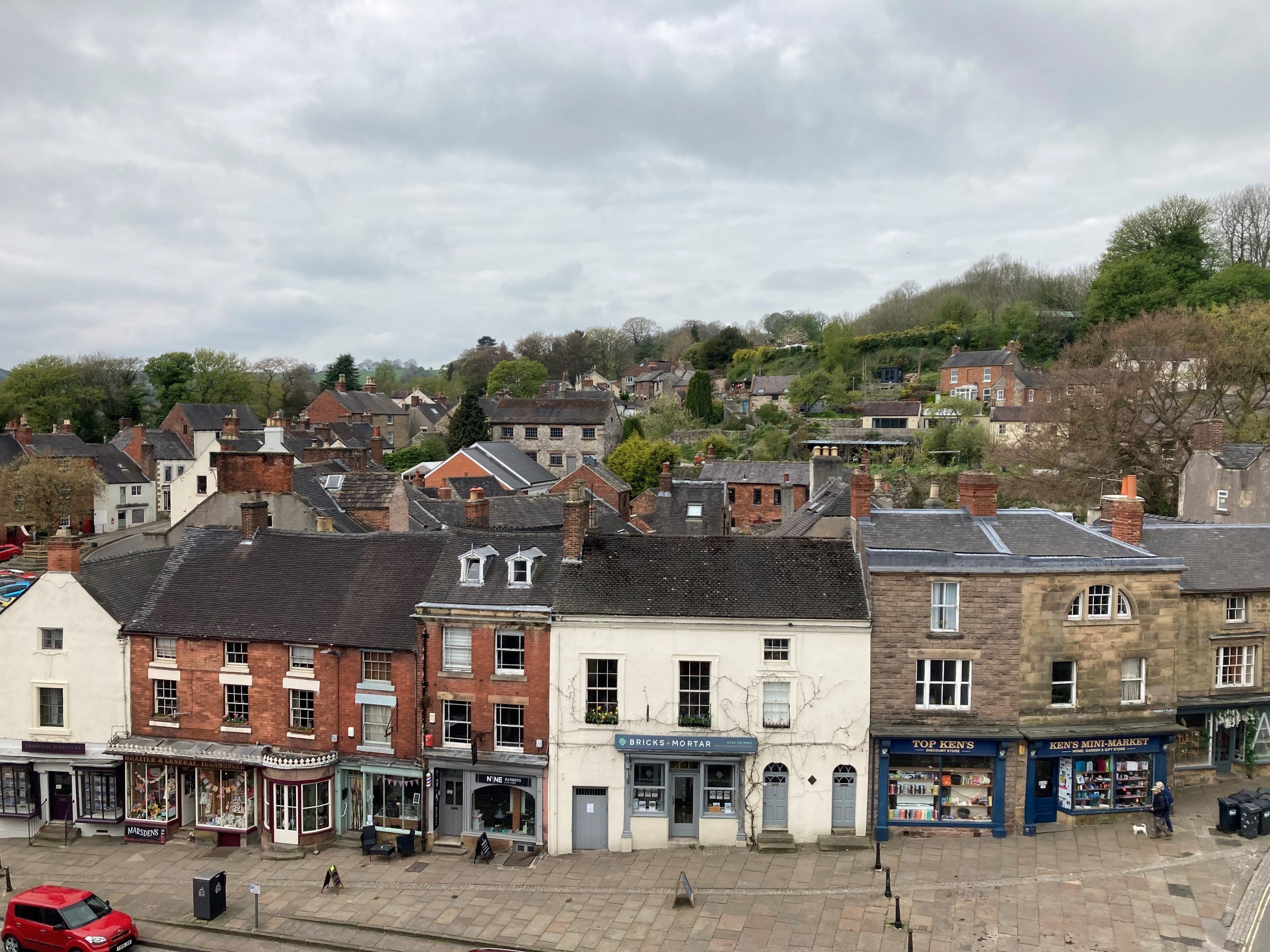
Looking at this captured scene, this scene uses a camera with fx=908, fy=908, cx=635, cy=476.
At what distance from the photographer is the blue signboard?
2189 cm

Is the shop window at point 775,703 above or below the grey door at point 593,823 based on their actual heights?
above

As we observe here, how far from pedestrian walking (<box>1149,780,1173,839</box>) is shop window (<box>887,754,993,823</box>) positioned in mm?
3795

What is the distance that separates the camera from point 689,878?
20.5m

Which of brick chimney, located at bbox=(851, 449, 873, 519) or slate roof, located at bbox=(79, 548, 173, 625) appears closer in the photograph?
brick chimney, located at bbox=(851, 449, 873, 519)

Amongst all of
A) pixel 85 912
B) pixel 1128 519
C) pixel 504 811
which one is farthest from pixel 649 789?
pixel 1128 519

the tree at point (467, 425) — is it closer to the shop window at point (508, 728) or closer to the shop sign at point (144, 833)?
the shop sign at point (144, 833)

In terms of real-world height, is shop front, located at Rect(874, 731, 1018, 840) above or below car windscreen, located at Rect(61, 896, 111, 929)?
above

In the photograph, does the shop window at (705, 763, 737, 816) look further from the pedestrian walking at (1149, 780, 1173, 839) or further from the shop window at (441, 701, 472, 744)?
the pedestrian walking at (1149, 780, 1173, 839)

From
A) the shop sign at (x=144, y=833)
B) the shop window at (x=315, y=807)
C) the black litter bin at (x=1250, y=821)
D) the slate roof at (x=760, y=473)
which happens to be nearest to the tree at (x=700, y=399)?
the slate roof at (x=760, y=473)

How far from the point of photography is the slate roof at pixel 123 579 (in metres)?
24.8

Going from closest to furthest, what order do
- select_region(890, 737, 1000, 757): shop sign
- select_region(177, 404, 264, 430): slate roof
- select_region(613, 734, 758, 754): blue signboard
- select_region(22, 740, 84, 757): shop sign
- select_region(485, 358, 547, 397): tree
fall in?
select_region(890, 737, 1000, 757): shop sign, select_region(613, 734, 758, 754): blue signboard, select_region(22, 740, 84, 757): shop sign, select_region(177, 404, 264, 430): slate roof, select_region(485, 358, 547, 397): tree

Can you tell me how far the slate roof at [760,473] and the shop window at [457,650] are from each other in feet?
106

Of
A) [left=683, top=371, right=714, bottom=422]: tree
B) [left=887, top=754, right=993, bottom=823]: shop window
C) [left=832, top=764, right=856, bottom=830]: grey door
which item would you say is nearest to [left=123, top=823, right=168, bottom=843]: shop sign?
[left=832, top=764, right=856, bottom=830]: grey door

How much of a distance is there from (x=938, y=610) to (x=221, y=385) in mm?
94538
